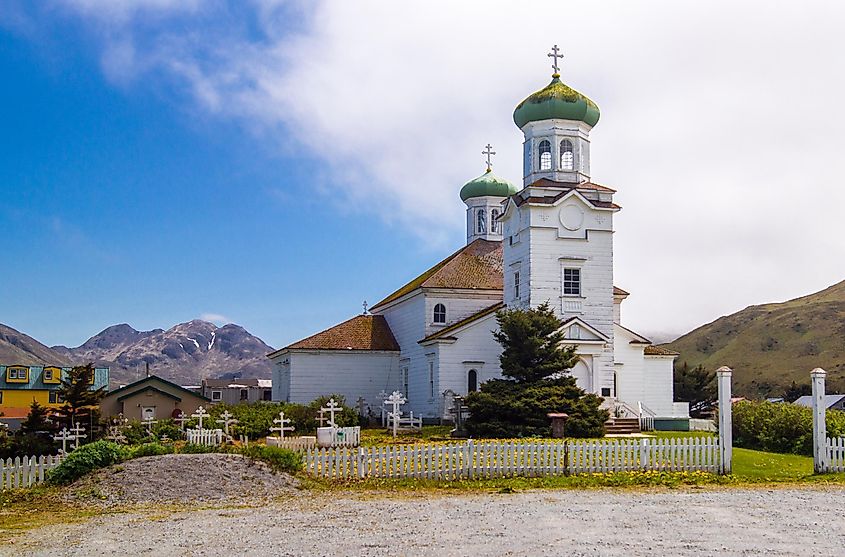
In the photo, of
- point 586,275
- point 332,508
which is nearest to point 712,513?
point 332,508

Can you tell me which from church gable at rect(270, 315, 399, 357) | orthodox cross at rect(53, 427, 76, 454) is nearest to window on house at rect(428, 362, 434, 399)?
church gable at rect(270, 315, 399, 357)

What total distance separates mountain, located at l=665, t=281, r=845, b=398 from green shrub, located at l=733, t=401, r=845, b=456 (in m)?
69.2

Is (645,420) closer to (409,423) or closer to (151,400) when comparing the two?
(409,423)

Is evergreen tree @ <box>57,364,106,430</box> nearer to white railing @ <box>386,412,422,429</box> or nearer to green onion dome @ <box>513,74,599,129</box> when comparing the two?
white railing @ <box>386,412,422,429</box>

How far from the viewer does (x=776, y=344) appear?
13038 cm

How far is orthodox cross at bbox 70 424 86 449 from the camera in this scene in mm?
31203

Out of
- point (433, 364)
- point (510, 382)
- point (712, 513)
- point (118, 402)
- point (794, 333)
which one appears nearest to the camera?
point (712, 513)

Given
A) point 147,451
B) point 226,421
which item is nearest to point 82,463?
point 147,451

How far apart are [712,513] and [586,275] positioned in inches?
960

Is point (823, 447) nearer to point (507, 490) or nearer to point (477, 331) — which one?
point (507, 490)

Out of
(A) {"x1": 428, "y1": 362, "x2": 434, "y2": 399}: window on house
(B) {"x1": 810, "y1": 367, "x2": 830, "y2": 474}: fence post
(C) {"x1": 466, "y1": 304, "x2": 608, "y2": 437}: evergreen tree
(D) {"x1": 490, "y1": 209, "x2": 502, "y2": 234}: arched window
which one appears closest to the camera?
(B) {"x1": 810, "y1": 367, "x2": 830, "y2": 474}: fence post

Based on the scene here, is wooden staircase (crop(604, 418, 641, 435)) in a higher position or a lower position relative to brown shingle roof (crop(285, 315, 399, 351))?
lower

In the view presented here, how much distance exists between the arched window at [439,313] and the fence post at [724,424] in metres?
24.1

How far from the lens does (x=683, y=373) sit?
6531cm
